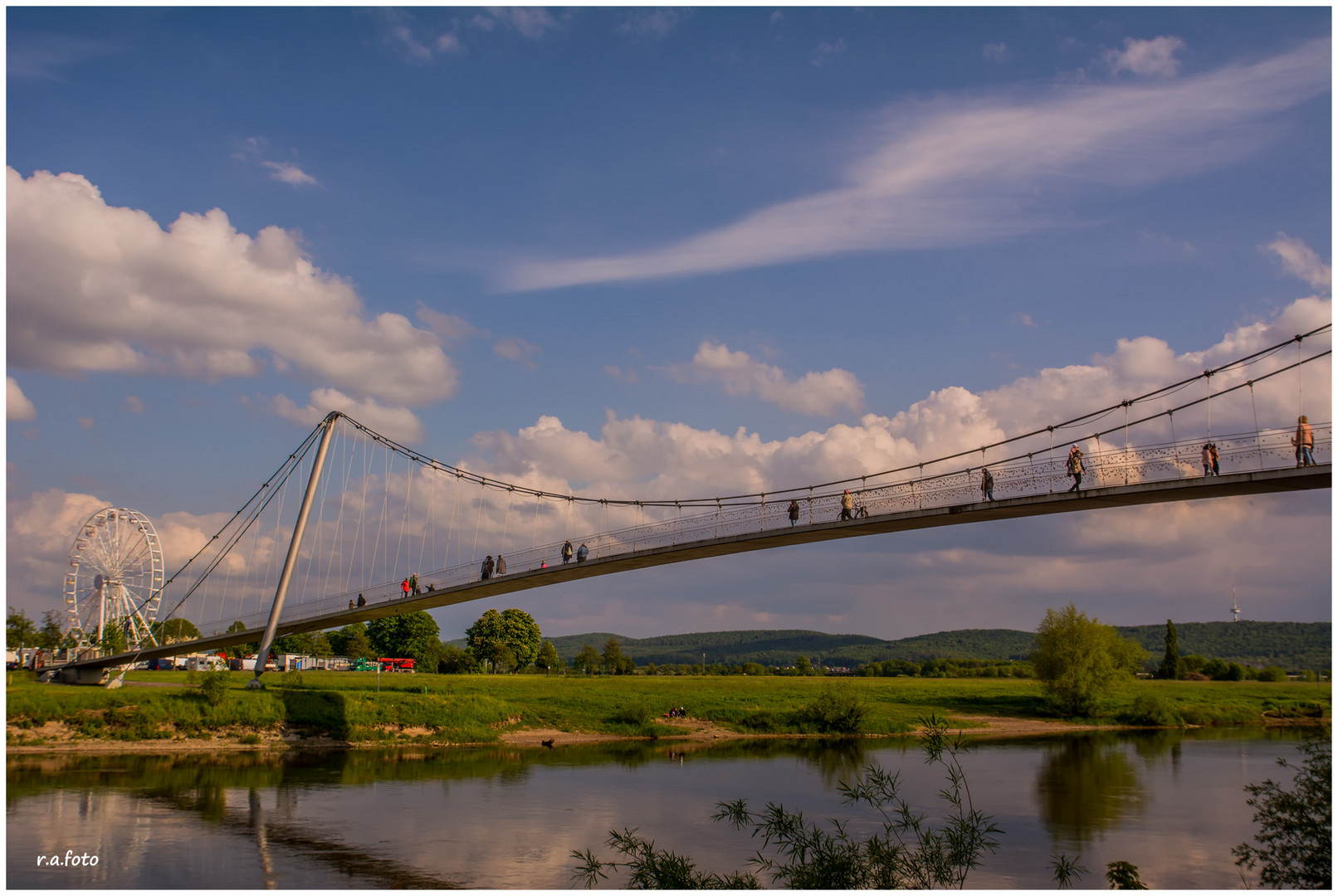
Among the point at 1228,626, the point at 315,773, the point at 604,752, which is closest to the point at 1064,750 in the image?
A: the point at 604,752

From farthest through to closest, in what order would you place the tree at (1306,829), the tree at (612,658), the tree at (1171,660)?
the tree at (612,658), the tree at (1171,660), the tree at (1306,829)

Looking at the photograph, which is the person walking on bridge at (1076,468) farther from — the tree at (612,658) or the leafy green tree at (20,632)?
the tree at (612,658)

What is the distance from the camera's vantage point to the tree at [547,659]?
73625mm

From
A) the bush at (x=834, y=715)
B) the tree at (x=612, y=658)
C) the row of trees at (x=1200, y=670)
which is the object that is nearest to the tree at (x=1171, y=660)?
the row of trees at (x=1200, y=670)

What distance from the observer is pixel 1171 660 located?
71.1 meters

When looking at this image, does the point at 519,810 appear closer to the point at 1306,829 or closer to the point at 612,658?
the point at 1306,829

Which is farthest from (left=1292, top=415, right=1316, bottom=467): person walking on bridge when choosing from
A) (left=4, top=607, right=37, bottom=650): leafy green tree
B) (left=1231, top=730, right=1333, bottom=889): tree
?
(left=4, top=607, right=37, bottom=650): leafy green tree

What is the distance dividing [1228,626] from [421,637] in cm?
8830

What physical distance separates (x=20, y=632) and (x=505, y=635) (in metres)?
33.3

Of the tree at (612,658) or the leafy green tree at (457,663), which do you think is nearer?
the leafy green tree at (457,663)

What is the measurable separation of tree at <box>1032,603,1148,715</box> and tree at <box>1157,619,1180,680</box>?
25770 mm

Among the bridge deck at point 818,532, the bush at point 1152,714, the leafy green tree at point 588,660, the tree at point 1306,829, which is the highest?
the bridge deck at point 818,532

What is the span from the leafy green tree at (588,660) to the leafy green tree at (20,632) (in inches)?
1637

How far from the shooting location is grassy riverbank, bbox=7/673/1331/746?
1203 inches
